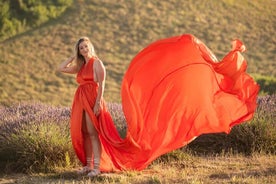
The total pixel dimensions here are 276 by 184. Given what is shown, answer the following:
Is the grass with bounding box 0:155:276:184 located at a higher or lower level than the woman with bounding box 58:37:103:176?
lower

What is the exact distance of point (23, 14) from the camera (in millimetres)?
22516

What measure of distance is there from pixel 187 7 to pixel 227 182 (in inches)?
823

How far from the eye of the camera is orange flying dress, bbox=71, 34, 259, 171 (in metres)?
6.16

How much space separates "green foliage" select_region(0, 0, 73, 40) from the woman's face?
15562 millimetres

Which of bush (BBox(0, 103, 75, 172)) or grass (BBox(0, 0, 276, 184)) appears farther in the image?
grass (BBox(0, 0, 276, 184))

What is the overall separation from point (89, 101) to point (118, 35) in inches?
653

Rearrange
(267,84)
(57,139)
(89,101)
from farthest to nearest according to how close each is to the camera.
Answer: (267,84), (57,139), (89,101)

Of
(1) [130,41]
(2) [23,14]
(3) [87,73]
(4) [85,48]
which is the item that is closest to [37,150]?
(3) [87,73]

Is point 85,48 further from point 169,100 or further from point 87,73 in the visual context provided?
point 169,100

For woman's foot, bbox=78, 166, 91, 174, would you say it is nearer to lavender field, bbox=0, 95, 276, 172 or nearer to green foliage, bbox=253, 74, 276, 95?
lavender field, bbox=0, 95, 276, 172

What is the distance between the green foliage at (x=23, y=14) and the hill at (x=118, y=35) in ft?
1.11

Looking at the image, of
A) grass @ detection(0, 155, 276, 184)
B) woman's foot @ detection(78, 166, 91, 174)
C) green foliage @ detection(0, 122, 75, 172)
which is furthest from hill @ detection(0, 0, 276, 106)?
woman's foot @ detection(78, 166, 91, 174)

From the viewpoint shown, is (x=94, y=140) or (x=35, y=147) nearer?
(x=94, y=140)

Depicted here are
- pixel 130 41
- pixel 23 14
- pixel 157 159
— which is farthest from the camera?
pixel 23 14
